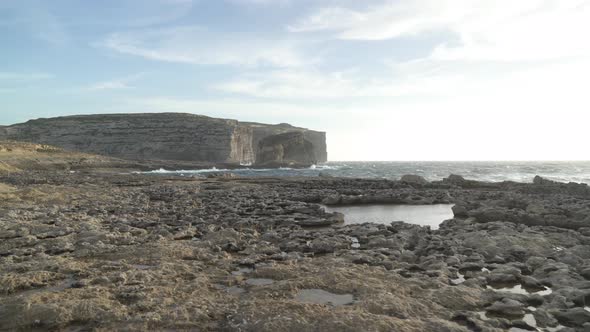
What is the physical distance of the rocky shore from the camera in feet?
21.1

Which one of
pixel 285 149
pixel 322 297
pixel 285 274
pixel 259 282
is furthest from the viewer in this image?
pixel 285 149

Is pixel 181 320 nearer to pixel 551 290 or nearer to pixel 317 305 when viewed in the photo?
pixel 317 305

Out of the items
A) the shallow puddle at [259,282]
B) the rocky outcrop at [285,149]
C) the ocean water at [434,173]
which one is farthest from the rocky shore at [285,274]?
the rocky outcrop at [285,149]

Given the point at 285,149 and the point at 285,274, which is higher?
the point at 285,149

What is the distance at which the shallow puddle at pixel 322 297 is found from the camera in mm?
7384

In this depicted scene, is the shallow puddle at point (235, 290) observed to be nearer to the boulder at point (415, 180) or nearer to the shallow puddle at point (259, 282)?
the shallow puddle at point (259, 282)

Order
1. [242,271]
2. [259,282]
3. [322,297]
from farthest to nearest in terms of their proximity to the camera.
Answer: [242,271] → [259,282] → [322,297]

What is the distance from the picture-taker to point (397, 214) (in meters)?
20.5

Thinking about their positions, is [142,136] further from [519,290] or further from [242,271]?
[519,290]

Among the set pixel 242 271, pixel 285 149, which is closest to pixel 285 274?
pixel 242 271

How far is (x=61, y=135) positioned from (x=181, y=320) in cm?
12451

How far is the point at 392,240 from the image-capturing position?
1211 cm

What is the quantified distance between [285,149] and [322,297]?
119 m

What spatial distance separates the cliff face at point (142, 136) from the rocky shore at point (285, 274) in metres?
96.2
